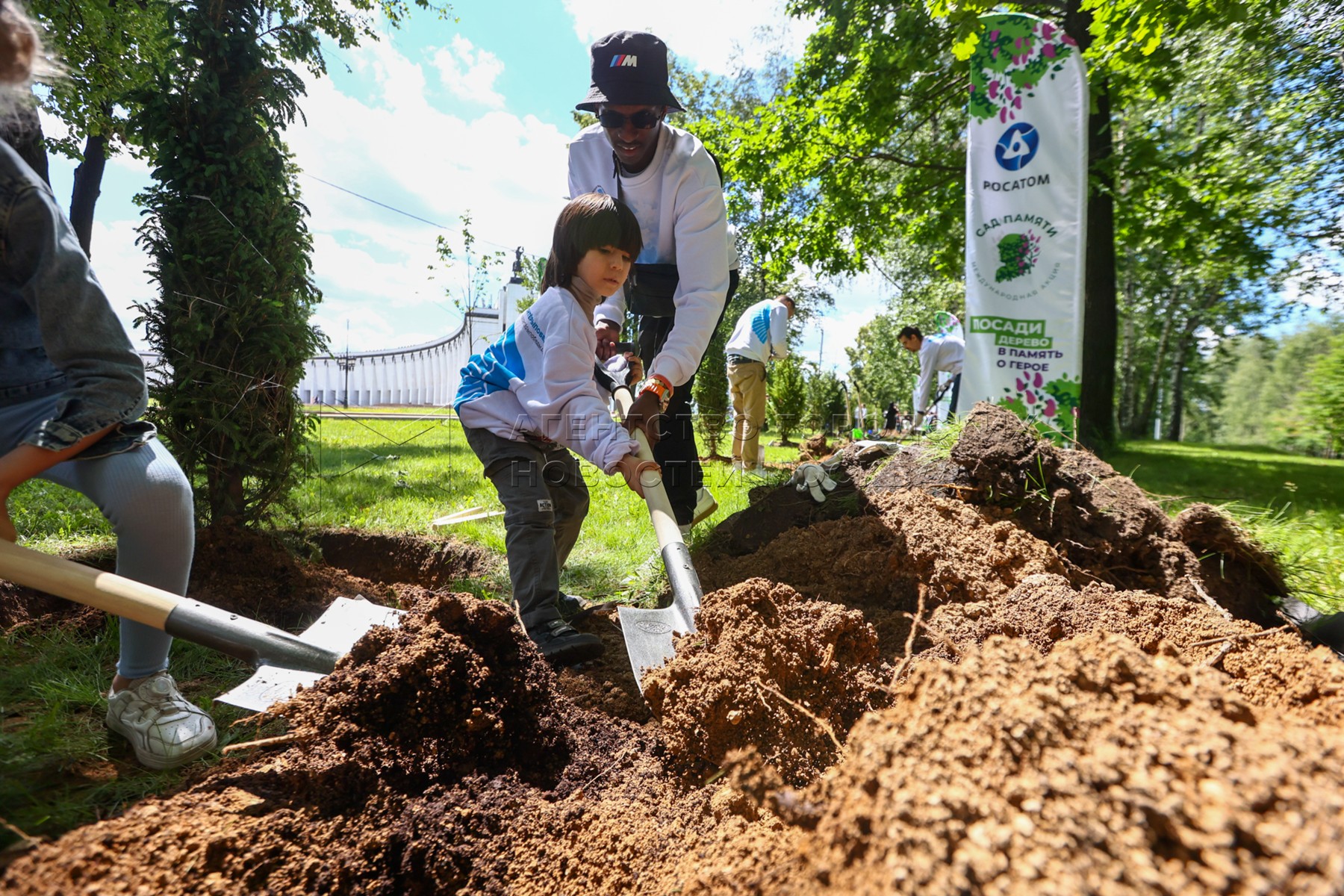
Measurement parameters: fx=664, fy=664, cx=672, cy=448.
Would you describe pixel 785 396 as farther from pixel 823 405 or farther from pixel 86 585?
pixel 86 585

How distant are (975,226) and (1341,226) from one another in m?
8.90

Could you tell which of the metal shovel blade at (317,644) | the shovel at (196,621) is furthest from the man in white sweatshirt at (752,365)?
the shovel at (196,621)

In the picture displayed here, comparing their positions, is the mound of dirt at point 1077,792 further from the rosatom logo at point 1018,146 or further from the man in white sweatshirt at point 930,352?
the man in white sweatshirt at point 930,352

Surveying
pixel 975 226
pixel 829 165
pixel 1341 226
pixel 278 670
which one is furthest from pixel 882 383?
pixel 278 670

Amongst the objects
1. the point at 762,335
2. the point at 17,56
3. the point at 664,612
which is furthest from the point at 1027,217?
the point at 17,56

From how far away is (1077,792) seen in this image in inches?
30.6

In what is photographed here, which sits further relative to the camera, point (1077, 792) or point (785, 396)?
point (785, 396)

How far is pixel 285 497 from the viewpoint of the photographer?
11.2 ft

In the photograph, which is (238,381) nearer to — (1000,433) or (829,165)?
(1000,433)

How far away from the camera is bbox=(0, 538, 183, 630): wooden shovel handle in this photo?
1.42m

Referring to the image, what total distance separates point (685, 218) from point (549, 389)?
114 centimetres

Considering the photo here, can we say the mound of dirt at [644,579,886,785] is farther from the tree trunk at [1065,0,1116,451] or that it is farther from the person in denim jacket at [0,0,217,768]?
the tree trunk at [1065,0,1116,451]

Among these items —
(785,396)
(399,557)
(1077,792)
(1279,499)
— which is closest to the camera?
(1077,792)

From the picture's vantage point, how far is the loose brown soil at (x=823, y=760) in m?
0.73
